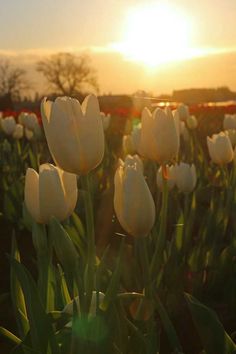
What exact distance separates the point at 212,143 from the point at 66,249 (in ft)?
5.70

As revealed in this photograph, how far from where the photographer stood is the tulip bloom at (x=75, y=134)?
1290 millimetres

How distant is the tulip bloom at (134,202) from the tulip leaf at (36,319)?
27 centimetres

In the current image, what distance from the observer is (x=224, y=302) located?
246 centimetres

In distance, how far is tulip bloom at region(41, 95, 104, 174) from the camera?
129 cm

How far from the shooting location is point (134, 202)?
1.35 metres

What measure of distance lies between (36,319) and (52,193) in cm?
34

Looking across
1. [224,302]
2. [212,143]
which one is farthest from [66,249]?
[212,143]

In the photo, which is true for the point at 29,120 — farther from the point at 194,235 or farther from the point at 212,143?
the point at 212,143

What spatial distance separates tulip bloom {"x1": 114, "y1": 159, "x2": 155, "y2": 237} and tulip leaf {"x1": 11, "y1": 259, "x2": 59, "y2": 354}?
0.88ft

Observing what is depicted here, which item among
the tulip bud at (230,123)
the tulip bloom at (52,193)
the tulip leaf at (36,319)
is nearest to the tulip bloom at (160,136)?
the tulip bloom at (52,193)

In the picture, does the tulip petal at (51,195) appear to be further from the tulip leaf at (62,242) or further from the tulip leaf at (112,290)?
the tulip leaf at (112,290)

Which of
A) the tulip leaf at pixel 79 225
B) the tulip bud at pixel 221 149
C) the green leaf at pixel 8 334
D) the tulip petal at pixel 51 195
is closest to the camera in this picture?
the green leaf at pixel 8 334

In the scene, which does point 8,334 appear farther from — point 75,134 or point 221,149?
point 221,149

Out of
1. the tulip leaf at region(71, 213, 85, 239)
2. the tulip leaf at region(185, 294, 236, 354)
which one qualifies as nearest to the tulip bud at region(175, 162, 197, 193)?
the tulip leaf at region(71, 213, 85, 239)
